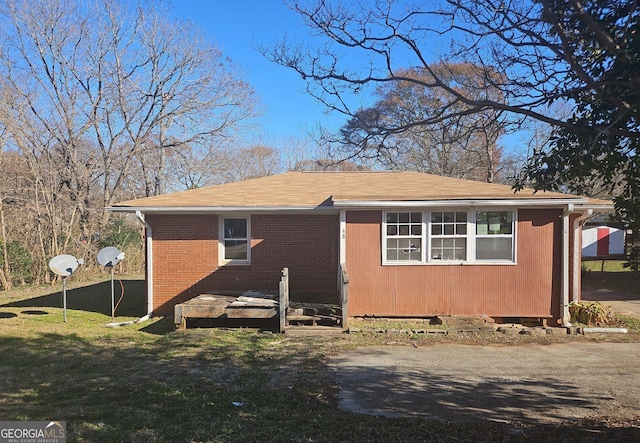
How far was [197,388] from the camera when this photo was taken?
5.90m

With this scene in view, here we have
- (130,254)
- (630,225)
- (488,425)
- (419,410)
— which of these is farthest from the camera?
(130,254)

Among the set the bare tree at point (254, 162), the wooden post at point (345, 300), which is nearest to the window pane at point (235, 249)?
the wooden post at point (345, 300)

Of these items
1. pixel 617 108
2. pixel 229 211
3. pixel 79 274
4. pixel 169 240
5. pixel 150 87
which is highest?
pixel 150 87

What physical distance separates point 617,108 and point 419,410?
3.87m

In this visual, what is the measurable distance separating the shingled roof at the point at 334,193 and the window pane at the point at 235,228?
675mm

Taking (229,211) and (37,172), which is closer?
(229,211)

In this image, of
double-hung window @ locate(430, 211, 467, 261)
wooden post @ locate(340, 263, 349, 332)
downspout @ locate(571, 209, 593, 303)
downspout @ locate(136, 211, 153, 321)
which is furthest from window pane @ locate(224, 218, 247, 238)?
downspout @ locate(571, 209, 593, 303)

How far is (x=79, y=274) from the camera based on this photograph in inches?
790

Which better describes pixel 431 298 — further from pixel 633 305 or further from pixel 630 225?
pixel 633 305

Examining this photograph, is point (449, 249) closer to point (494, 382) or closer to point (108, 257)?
point (494, 382)

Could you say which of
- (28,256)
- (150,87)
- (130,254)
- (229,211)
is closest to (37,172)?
(28,256)

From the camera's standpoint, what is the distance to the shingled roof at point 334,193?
33.1ft

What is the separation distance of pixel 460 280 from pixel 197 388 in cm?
660

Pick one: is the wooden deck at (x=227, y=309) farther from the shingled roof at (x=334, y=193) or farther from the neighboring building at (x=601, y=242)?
the neighboring building at (x=601, y=242)
